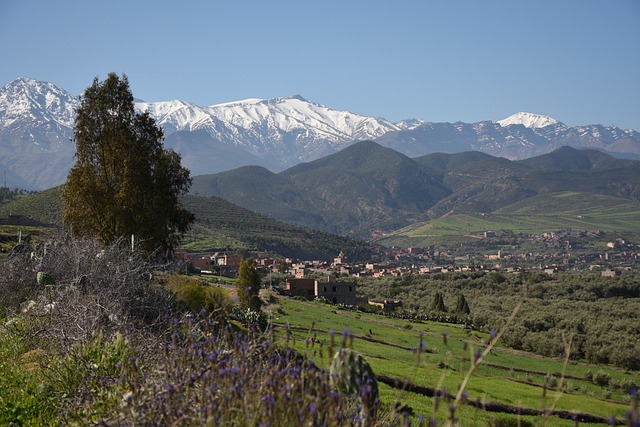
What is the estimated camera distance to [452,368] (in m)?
28.3

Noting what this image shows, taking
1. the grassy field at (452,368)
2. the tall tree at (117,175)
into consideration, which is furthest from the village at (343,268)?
the grassy field at (452,368)

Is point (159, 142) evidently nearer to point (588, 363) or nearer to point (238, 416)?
point (238, 416)

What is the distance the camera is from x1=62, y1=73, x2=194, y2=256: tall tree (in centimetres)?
2323

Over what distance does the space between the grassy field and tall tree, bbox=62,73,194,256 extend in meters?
6.88

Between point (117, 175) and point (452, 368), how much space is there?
15.9m

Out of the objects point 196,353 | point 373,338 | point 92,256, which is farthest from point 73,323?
point 373,338

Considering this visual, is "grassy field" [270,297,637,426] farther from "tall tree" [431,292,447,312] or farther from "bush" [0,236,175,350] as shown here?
"tall tree" [431,292,447,312]

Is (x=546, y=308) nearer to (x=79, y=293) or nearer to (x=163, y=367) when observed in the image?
(x=79, y=293)

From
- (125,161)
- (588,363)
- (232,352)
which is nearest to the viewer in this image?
(232,352)

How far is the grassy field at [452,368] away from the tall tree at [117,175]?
22.6ft

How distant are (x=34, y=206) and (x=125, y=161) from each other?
83.2 metres

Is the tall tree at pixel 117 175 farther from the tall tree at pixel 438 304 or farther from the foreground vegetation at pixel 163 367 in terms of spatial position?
the tall tree at pixel 438 304

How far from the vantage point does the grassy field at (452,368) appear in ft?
49.3

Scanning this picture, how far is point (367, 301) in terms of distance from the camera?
75188 mm
